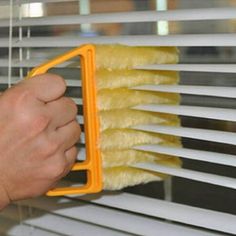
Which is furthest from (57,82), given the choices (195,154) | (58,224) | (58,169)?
(58,224)

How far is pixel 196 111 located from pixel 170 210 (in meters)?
0.16

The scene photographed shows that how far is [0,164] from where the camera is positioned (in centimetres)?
79

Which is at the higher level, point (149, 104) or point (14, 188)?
point (149, 104)

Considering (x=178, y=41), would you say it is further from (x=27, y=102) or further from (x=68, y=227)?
(x=68, y=227)

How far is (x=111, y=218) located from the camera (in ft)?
3.13

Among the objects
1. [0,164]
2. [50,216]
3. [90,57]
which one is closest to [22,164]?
[0,164]

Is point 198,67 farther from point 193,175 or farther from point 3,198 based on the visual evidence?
point 3,198

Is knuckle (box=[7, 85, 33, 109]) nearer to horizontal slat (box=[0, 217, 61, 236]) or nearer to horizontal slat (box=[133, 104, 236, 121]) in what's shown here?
horizontal slat (box=[133, 104, 236, 121])

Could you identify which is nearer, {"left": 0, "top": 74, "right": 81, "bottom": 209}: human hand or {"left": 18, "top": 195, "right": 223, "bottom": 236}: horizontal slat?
{"left": 0, "top": 74, "right": 81, "bottom": 209}: human hand

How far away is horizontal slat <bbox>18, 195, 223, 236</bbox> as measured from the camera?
2.95 ft

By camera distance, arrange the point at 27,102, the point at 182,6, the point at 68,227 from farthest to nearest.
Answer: the point at 68,227 < the point at 182,6 < the point at 27,102

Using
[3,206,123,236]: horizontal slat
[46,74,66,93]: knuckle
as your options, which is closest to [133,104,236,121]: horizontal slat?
[46,74,66,93]: knuckle

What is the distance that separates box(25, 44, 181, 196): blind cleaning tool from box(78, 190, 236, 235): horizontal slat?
4cm

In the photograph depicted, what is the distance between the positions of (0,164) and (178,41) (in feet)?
0.97
